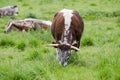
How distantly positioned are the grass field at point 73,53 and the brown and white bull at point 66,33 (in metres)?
0.28

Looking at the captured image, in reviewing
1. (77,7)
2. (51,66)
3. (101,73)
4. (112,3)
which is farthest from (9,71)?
(112,3)

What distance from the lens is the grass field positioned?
7.77 meters

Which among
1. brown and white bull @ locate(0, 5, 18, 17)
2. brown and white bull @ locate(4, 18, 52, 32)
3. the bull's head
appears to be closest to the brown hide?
the bull's head

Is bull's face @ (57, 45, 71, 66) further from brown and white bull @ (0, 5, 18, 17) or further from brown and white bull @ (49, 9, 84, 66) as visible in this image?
brown and white bull @ (0, 5, 18, 17)

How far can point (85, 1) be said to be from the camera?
23453 millimetres

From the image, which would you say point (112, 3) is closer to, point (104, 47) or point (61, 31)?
point (104, 47)

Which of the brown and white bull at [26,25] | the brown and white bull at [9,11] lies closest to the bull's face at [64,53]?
the brown and white bull at [26,25]

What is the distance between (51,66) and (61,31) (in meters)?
1.30

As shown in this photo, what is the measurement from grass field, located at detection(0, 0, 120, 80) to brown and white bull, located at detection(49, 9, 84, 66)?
28cm

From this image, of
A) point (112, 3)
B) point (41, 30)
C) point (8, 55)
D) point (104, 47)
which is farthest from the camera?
point (112, 3)

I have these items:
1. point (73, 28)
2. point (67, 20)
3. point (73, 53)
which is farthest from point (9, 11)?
point (73, 53)

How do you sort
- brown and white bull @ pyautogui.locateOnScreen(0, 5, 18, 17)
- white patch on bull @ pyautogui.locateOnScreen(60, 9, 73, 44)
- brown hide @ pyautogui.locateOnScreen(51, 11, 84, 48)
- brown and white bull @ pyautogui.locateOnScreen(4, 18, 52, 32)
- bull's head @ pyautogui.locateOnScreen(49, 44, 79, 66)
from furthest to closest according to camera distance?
brown and white bull @ pyautogui.locateOnScreen(0, 5, 18, 17), brown and white bull @ pyautogui.locateOnScreen(4, 18, 52, 32), brown hide @ pyautogui.locateOnScreen(51, 11, 84, 48), white patch on bull @ pyautogui.locateOnScreen(60, 9, 73, 44), bull's head @ pyautogui.locateOnScreen(49, 44, 79, 66)

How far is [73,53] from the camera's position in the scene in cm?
957

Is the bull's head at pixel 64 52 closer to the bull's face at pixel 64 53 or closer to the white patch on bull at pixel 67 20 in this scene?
the bull's face at pixel 64 53
